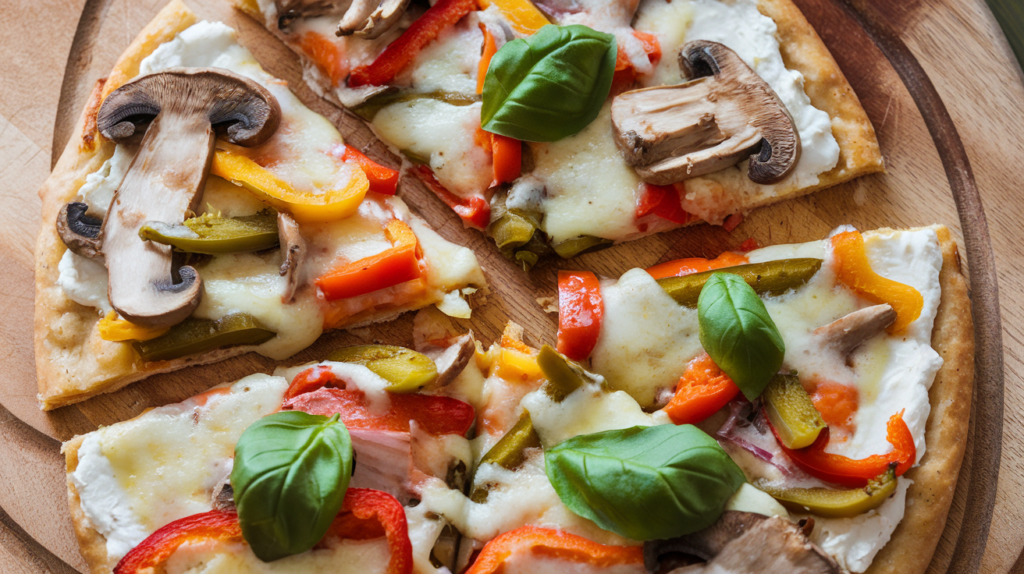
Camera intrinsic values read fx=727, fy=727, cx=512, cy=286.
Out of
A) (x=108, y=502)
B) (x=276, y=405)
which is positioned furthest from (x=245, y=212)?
(x=108, y=502)

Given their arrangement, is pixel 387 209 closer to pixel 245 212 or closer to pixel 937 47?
pixel 245 212

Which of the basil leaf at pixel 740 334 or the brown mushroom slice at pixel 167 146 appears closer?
the basil leaf at pixel 740 334

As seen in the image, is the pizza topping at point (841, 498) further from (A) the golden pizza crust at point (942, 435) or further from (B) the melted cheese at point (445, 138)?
(B) the melted cheese at point (445, 138)

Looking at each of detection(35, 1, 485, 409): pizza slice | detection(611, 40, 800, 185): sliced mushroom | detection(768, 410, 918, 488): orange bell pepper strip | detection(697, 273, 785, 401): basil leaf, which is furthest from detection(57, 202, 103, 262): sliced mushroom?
detection(768, 410, 918, 488): orange bell pepper strip

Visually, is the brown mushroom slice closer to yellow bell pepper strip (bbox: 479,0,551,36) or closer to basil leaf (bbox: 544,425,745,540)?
yellow bell pepper strip (bbox: 479,0,551,36)

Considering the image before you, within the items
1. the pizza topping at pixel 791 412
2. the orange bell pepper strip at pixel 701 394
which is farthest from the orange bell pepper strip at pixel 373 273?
the pizza topping at pixel 791 412

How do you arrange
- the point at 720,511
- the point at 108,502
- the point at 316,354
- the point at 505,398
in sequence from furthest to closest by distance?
the point at 316,354 < the point at 505,398 < the point at 108,502 < the point at 720,511
